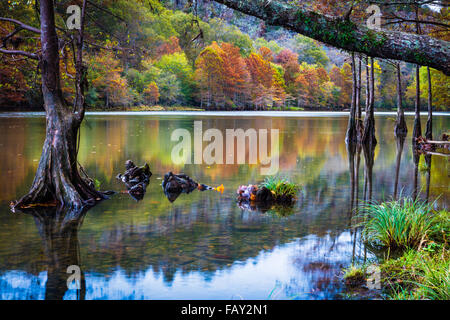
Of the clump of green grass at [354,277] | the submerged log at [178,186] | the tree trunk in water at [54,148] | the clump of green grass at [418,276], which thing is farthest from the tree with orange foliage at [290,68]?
the clump of green grass at [354,277]

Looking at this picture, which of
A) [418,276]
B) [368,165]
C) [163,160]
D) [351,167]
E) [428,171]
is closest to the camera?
[418,276]

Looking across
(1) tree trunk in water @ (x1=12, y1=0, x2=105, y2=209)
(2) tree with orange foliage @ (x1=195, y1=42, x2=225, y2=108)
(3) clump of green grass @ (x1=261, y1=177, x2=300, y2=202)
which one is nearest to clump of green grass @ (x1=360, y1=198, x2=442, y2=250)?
(3) clump of green grass @ (x1=261, y1=177, x2=300, y2=202)

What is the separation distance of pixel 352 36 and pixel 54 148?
6664mm

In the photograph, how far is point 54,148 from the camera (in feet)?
33.5

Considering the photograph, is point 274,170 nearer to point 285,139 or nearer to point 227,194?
point 227,194

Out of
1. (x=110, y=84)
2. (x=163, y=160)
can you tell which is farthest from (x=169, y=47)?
(x=163, y=160)

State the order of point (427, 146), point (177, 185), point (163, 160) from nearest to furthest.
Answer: point (177, 185) → point (163, 160) → point (427, 146)

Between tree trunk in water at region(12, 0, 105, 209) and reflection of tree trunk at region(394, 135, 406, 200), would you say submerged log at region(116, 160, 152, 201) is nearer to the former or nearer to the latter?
tree trunk in water at region(12, 0, 105, 209)

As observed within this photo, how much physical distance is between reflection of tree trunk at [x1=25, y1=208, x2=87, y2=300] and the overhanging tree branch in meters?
3.74

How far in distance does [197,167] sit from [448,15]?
14189 millimetres

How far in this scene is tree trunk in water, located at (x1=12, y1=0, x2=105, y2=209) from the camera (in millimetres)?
10156

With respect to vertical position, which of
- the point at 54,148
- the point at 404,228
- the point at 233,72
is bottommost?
the point at 404,228

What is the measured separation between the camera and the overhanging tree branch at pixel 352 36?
5.66 meters

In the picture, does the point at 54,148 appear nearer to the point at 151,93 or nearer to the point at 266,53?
the point at 151,93
